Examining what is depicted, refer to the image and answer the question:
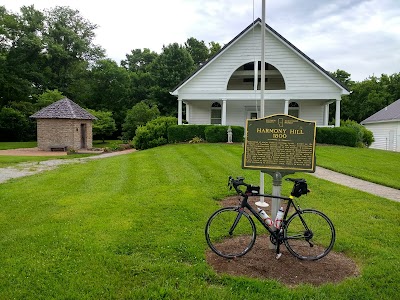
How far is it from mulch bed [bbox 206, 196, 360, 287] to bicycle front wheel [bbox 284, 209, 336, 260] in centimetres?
13

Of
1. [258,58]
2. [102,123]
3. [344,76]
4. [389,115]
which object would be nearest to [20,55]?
[102,123]

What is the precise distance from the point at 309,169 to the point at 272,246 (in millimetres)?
1269

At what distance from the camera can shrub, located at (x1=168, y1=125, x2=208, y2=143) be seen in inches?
768

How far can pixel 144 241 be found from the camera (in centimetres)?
483

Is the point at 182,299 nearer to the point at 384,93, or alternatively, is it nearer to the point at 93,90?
the point at 93,90

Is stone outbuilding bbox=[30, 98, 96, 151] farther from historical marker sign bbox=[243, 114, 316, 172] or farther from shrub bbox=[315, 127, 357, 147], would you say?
historical marker sign bbox=[243, 114, 316, 172]

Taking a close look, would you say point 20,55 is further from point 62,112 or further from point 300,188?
point 300,188

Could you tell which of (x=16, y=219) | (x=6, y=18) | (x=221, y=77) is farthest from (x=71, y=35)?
(x=16, y=219)

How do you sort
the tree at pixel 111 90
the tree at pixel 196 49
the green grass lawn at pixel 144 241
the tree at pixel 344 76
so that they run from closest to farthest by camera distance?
the green grass lawn at pixel 144 241, the tree at pixel 111 90, the tree at pixel 196 49, the tree at pixel 344 76

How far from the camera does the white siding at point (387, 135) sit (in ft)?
94.9

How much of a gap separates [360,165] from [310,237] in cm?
924

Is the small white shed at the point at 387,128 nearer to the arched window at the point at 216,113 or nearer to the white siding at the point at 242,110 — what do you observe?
the white siding at the point at 242,110

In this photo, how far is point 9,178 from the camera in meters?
10.7

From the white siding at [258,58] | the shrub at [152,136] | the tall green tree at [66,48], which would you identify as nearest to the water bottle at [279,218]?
the shrub at [152,136]
